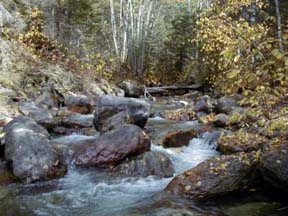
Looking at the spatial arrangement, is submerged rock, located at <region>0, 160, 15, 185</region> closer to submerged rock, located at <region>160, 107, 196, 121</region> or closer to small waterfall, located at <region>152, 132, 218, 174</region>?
small waterfall, located at <region>152, 132, 218, 174</region>

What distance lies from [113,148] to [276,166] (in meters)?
2.77

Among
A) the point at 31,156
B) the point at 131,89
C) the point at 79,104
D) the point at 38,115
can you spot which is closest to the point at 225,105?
the point at 79,104

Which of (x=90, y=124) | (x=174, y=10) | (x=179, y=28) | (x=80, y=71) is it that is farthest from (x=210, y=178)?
(x=174, y=10)

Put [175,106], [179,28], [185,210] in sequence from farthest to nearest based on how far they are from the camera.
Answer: [179,28]
[175,106]
[185,210]

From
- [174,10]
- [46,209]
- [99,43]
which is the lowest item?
[46,209]

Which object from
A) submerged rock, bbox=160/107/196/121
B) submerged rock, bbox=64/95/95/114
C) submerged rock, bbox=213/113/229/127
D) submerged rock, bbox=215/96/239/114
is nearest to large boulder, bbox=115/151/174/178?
submerged rock, bbox=213/113/229/127

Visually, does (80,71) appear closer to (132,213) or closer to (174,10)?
(132,213)

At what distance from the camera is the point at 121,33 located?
21.9 metres

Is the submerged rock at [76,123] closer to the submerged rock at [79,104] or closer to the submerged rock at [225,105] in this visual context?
the submerged rock at [79,104]

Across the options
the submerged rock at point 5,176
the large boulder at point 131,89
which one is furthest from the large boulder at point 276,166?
the large boulder at point 131,89

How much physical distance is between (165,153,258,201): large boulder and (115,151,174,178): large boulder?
0.84m

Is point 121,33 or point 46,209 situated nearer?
point 46,209

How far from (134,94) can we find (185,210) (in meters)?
12.2

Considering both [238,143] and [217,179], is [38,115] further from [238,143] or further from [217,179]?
[217,179]
